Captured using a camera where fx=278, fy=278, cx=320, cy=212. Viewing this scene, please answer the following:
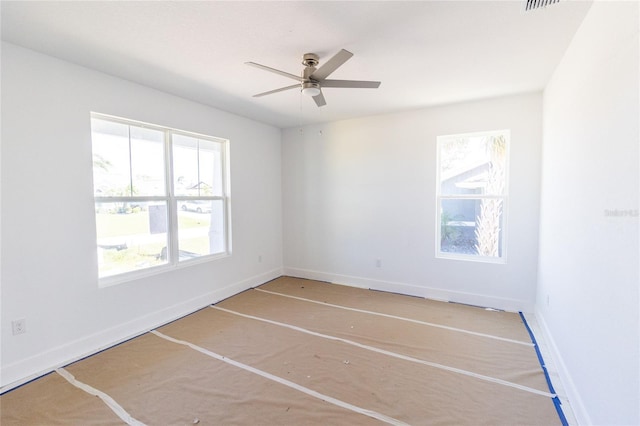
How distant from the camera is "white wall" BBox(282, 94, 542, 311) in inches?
136

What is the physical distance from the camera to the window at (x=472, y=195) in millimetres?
3646

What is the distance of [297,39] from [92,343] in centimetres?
329

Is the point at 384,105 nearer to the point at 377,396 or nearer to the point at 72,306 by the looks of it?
the point at 377,396

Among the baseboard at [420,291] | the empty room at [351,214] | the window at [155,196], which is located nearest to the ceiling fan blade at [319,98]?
the empty room at [351,214]

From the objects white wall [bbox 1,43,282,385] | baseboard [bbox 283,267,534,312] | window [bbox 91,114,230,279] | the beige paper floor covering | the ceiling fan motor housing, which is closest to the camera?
the beige paper floor covering

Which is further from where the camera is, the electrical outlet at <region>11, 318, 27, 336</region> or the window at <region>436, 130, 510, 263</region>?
the window at <region>436, 130, 510, 263</region>

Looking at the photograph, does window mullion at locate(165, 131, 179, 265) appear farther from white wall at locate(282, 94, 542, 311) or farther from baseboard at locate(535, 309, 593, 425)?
baseboard at locate(535, 309, 593, 425)

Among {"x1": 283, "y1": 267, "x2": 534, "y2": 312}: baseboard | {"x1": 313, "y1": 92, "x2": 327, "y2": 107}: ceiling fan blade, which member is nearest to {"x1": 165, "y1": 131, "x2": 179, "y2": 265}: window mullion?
{"x1": 313, "y1": 92, "x2": 327, "y2": 107}: ceiling fan blade

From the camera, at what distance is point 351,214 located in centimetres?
457

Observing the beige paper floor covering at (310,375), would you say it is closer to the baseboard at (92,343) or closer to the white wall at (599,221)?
the baseboard at (92,343)

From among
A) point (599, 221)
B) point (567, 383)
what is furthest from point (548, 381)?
point (599, 221)

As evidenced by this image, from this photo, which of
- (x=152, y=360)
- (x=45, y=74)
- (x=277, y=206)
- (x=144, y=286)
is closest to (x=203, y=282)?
(x=144, y=286)

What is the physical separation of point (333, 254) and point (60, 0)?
4.10m

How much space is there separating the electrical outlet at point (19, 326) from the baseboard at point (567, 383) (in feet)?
13.2
